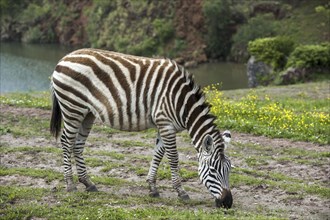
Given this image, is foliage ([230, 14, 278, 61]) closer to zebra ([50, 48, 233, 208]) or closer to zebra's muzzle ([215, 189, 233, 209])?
zebra ([50, 48, 233, 208])

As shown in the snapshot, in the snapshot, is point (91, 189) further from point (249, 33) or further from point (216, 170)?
point (249, 33)

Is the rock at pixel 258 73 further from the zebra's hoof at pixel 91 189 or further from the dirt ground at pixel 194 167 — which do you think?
the zebra's hoof at pixel 91 189

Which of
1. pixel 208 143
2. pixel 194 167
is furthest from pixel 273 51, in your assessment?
pixel 208 143

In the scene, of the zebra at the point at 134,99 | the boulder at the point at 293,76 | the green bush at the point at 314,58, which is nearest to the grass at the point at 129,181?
the zebra at the point at 134,99

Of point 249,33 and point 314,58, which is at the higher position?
point 249,33

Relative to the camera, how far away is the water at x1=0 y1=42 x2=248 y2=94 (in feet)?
111

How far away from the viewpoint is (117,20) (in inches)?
2205

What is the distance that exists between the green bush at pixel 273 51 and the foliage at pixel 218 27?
1603 cm

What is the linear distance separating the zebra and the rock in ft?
71.0

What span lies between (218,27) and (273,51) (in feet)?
58.4

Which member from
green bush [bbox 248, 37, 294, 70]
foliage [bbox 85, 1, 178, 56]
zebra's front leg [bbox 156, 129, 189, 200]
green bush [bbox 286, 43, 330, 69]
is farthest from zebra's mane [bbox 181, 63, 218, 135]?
foliage [bbox 85, 1, 178, 56]

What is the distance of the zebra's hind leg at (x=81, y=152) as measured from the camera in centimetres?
1020

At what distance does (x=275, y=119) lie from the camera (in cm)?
1617

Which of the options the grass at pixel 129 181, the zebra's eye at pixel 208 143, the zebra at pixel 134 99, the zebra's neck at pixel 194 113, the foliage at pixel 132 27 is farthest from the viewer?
the foliage at pixel 132 27
